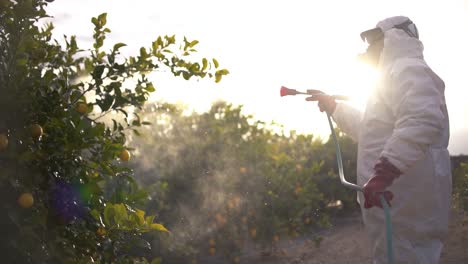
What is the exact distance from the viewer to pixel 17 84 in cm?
190

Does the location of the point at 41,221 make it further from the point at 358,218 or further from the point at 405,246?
the point at 358,218

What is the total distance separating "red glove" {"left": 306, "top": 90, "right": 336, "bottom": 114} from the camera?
368cm

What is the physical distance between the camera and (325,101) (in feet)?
12.1

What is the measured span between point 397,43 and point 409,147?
0.71 meters

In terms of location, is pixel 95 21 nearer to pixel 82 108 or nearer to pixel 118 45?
pixel 118 45

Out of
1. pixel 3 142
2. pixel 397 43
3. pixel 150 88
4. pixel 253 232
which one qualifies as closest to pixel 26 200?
pixel 3 142

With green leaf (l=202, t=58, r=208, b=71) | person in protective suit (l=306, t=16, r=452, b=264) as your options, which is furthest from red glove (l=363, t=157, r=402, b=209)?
green leaf (l=202, t=58, r=208, b=71)

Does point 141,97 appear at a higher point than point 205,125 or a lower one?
higher

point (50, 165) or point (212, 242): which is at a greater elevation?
point (50, 165)

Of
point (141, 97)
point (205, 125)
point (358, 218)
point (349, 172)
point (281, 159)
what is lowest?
point (358, 218)

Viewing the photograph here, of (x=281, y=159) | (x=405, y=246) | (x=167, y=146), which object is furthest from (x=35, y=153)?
(x=281, y=159)

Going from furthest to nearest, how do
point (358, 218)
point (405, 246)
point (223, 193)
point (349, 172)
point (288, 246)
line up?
point (349, 172) → point (358, 218) → point (288, 246) → point (223, 193) → point (405, 246)

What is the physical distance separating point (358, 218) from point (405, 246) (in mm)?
4928

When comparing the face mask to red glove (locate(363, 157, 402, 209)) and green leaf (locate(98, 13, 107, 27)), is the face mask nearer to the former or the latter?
red glove (locate(363, 157, 402, 209))
